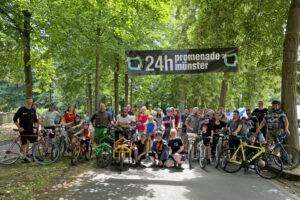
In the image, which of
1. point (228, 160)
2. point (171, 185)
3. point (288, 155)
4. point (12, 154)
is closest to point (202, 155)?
point (228, 160)

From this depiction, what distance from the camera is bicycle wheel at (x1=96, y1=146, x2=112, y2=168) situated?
7.71 meters

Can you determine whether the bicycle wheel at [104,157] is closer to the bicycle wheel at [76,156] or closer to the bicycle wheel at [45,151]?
the bicycle wheel at [76,156]

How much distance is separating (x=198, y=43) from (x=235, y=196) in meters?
7.45

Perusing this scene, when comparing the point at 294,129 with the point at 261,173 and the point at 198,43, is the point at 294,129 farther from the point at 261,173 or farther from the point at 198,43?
the point at 198,43

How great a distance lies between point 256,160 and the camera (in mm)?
7035

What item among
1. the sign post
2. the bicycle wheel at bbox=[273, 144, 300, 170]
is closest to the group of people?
the bicycle wheel at bbox=[273, 144, 300, 170]

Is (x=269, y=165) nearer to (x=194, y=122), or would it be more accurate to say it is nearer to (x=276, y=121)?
(x=276, y=121)

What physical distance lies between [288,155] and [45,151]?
25.1 ft

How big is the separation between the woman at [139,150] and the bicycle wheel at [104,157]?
80 cm

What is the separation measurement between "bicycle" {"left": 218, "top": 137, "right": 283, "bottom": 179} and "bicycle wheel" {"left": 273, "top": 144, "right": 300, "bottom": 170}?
1.44 ft

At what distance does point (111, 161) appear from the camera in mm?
7988

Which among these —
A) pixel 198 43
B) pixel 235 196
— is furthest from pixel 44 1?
pixel 235 196

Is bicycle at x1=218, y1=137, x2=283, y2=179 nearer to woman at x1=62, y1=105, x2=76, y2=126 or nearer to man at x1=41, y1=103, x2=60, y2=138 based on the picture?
woman at x1=62, y1=105, x2=76, y2=126

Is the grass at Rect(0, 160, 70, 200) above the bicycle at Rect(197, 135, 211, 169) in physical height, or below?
below
